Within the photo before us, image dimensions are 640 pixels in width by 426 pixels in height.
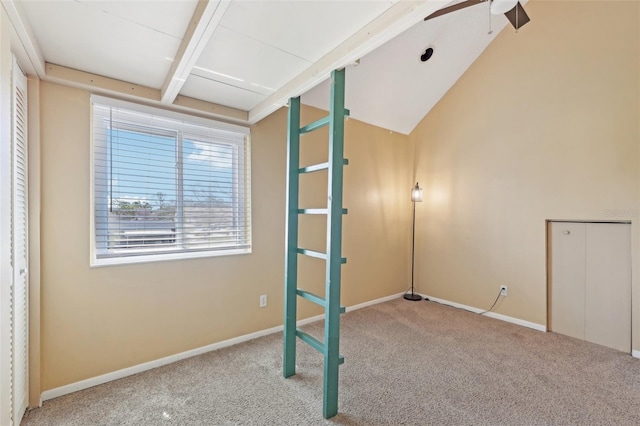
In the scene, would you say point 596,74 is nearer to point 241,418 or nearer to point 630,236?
point 630,236

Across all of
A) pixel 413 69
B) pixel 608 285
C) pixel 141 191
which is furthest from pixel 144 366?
pixel 608 285

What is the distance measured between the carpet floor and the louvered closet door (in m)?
0.27

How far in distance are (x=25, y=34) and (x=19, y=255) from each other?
3.96 ft

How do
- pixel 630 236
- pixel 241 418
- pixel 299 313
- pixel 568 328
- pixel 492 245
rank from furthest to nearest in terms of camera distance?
pixel 492 245 → pixel 299 313 → pixel 568 328 → pixel 630 236 → pixel 241 418

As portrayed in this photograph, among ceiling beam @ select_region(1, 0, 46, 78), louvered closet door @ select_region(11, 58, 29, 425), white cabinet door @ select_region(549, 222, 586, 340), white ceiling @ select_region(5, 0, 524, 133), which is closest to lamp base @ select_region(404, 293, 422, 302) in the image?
white cabinet door @ select_region(549, 222, 586, 340)

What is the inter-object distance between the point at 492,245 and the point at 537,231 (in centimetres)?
49

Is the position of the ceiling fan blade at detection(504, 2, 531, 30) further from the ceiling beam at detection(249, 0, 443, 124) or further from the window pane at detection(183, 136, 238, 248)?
the window pane at detection(183, 136, 238, 248)

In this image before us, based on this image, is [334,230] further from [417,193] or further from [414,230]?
[414,230]

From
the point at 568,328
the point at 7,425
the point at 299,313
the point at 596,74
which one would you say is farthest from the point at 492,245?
the point at 7,425

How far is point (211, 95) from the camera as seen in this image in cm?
241

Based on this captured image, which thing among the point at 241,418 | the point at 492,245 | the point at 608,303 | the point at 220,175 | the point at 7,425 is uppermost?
the point at 220,175

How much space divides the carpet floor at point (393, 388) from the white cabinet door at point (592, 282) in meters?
0.17

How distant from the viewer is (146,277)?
2.31m

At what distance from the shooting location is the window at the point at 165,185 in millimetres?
2180
